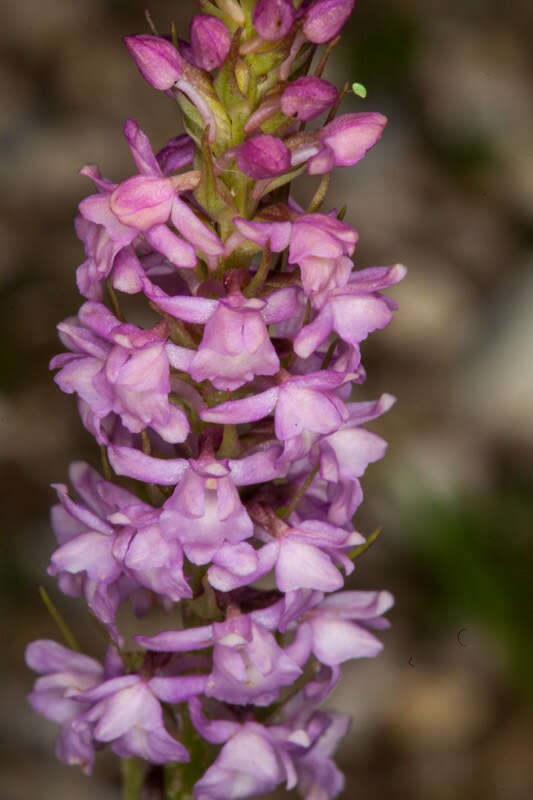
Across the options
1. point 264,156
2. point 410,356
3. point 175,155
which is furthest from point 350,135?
point 410,356

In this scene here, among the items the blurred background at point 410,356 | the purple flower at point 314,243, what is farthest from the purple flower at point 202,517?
the blurred background at point 410,356

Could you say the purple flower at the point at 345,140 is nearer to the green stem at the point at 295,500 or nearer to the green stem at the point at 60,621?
the green stem at the point at 295,500

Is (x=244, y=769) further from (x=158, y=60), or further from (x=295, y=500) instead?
(x=158, y=60)

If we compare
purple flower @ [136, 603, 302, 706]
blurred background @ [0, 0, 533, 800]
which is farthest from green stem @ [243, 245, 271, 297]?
blurred background @ [0, 0, 533, 800]

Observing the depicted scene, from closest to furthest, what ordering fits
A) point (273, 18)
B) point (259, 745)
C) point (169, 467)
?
point (273, 18) < point (169, 467) < point (259, 745)

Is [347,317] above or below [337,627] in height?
above

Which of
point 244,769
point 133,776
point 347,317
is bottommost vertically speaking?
point 133,776
